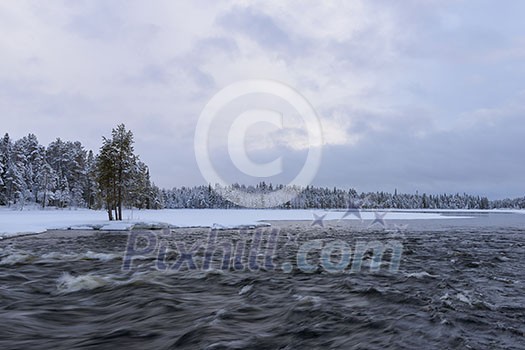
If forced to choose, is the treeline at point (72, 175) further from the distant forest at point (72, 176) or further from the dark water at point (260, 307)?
the dark water at point (260, 307)

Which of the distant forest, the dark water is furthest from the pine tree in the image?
the dark water

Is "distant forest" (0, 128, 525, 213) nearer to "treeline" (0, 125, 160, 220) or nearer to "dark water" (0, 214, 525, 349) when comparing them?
"treeline" (0, 125, 160, 220)

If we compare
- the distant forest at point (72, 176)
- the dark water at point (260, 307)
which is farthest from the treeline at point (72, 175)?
the dark water at point (260, 307)

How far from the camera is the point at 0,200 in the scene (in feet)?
265

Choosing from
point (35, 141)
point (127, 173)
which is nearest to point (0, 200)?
point (35, 141)

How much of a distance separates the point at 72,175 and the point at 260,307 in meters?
107

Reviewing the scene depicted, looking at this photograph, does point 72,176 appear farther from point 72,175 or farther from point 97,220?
point 97,220

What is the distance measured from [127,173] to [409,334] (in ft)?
147

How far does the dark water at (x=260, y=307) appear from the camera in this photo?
21.7 ft

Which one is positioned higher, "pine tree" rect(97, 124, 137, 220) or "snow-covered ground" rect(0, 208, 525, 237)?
"pine tree" rect(97, 124, 137, 220)

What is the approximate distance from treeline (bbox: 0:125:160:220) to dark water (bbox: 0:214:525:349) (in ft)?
105

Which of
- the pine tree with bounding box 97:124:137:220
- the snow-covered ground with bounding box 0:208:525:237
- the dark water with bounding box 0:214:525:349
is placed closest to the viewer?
the dark water with bounding box 0:214:525:349

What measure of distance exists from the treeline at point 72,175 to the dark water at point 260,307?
31969 mm

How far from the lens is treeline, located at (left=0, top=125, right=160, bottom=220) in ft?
149
